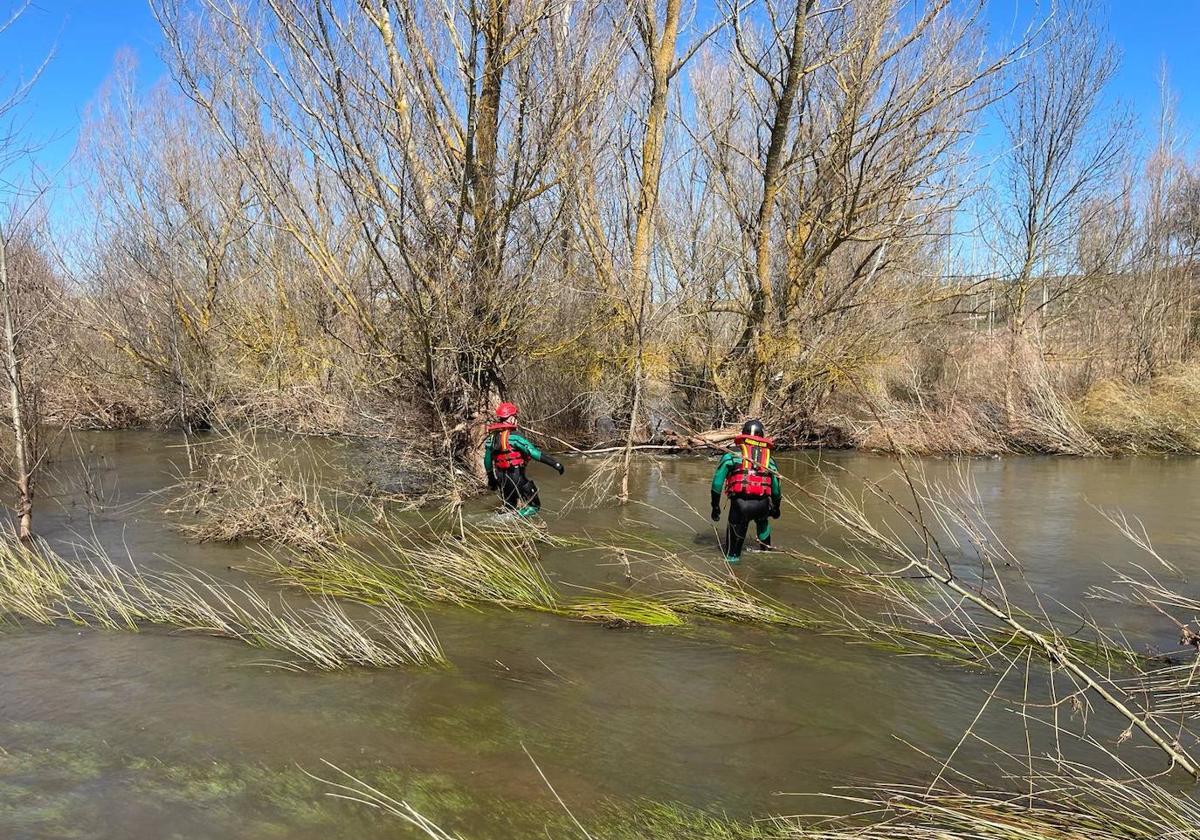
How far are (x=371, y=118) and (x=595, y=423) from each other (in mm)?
8836

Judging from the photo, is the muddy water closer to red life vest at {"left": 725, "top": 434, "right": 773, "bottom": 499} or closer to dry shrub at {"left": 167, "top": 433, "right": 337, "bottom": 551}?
dry shrub at {"left": 167, "top": 433, "right": 337, "bottom": 551}

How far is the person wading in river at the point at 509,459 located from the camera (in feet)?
28.0

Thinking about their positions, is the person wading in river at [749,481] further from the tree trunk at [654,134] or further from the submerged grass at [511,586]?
the tree trunk at [654,134]

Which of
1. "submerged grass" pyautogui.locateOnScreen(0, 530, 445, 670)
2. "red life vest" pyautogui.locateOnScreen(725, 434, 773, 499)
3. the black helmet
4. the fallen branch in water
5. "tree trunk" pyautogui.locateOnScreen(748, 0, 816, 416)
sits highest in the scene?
"tree trunk" pyautogui.locateOnScreen(748, 0, 816, 416)

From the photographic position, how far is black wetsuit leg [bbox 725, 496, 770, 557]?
7160mm

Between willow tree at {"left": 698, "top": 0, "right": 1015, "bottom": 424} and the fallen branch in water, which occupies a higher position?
willow tree at {"left": 698, "top": 0, "right": 1015, "bottom": 424}

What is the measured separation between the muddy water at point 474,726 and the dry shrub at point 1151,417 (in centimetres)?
1183

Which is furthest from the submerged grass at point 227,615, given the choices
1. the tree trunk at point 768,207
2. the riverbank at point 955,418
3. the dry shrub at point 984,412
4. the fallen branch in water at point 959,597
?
the dry shrub at point 984,412

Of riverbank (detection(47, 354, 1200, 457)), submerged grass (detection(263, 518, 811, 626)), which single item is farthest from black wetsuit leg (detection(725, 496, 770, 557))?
riverbank (detection(47, 354, 1200, 457))

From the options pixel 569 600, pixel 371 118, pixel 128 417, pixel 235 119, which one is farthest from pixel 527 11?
pixel 128 417

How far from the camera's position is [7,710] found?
13.9 feet

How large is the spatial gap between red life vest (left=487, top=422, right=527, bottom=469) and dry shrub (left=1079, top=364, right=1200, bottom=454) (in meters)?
13.9

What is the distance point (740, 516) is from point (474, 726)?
3.75 meters

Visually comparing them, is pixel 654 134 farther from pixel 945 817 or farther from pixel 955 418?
pixel 945 817
